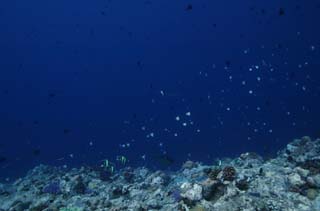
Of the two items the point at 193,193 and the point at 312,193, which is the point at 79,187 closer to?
the point at 193,193

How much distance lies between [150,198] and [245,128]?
59.6 meters

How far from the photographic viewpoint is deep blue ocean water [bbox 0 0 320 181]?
8206 cm

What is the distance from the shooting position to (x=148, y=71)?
425 ft

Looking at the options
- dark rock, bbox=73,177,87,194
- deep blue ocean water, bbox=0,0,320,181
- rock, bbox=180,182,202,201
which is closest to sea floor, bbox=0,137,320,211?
rock, bbox=180,182,202,201

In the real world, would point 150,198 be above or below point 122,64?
below

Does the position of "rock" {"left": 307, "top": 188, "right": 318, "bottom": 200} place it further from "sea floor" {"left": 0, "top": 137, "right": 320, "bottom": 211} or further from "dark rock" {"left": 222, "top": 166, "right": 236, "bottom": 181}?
"dark rock" {"left": 222, "top": 166, "right": 236, "bottom": 181}

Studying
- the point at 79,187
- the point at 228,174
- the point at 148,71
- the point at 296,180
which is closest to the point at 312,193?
the point at 296,180

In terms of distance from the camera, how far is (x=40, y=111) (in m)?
117

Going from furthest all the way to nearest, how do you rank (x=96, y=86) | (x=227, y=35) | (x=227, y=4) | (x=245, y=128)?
(x=96, y=86) < (x=227, y=35) < (x=227, y=4) < (x=245, y=128)

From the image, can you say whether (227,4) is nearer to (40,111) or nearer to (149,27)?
(149,27)

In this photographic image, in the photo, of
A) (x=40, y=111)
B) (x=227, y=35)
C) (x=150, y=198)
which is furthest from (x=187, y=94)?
(x=150, y=198)

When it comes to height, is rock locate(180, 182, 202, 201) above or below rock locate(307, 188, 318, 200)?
above

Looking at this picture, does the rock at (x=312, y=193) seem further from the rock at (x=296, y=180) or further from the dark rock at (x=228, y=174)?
the dark rock at (x=228, y=174)

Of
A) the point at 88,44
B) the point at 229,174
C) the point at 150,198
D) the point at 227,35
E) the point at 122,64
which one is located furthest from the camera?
the point at 122,64
